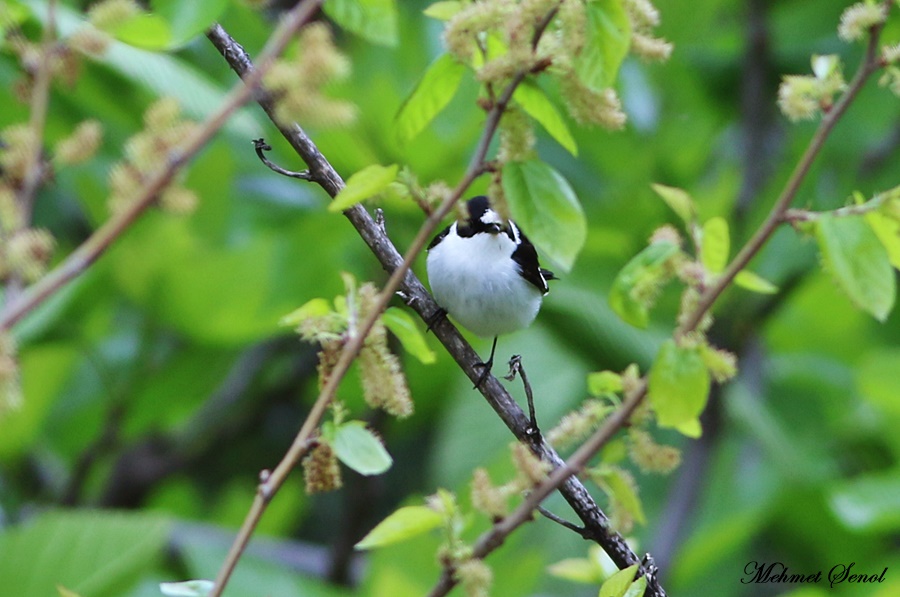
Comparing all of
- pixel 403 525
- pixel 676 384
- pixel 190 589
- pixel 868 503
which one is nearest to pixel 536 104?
pixel 676 384

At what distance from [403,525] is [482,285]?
1.77 meters

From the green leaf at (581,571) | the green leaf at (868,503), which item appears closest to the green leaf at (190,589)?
the green leaf at (581,571)

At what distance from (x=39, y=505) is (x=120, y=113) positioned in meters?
1.30

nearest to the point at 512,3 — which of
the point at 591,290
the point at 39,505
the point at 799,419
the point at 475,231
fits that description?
the point at 475,231

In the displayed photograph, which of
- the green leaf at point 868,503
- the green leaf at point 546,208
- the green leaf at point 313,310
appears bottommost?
the green leaf at point 868,503

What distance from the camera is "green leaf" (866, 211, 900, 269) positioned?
95 centimetres

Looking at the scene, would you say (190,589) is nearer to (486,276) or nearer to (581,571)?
(581,571)

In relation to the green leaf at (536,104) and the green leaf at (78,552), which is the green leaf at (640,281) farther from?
the green leaf at (78,552)

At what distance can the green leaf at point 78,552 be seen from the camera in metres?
2.34

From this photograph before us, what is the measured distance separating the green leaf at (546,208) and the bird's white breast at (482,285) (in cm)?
172

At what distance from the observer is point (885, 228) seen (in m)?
0.96

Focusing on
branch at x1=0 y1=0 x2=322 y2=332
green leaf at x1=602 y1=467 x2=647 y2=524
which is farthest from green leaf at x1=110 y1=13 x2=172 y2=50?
green leaf at x1=602 y1=467 x2=647 y2=524

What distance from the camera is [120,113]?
11.5 ft

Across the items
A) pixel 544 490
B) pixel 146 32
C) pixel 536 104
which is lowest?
pixel 544 490
